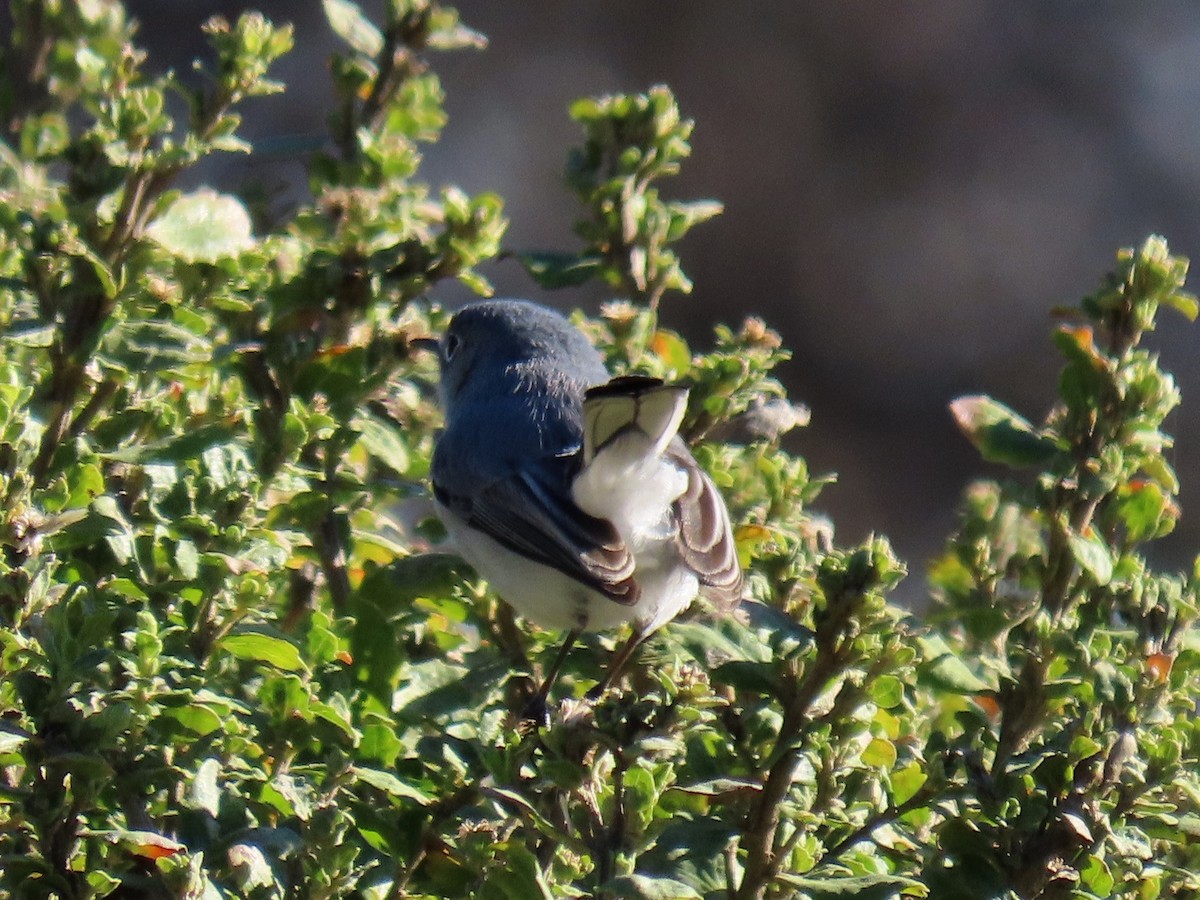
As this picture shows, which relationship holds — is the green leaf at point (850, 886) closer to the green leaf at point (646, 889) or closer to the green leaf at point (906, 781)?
the green leaf at point (646, 889)

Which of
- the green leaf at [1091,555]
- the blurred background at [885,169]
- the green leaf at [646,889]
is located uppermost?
the blurred background at [885,169]

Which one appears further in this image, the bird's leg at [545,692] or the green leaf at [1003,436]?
the bird's leg at [545,692]

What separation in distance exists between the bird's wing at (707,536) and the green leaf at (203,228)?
878 mm

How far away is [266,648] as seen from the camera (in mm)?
2135

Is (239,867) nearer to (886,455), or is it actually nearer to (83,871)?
(83,871)

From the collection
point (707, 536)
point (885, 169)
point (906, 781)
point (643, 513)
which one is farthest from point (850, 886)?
point (885, 169)

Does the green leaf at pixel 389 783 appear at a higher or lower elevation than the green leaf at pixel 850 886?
lower

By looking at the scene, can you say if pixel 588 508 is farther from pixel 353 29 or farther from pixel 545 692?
pixel 353 29

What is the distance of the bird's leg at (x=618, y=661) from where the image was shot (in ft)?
8.60

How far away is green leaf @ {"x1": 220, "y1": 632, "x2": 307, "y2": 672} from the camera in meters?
2.13

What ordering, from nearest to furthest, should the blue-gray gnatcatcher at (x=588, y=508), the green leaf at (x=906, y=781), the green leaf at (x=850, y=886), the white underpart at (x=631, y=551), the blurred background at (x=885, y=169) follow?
1. the green leaf at (x=850, y=886)
2. the green leaf at (x=906, y=781)
3. the blue-gray gnatcatcher at (x=588, y=508)
4. the white underpart at (x=631, y=551)
5. the blurred background at (x=885, y=169)

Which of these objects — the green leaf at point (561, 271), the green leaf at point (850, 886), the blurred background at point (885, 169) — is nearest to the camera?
the green leaf at point (850, 886)

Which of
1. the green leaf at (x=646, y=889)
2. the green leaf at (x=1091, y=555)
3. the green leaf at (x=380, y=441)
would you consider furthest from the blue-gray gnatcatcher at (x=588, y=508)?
the green leaf at (x=646, y=889)

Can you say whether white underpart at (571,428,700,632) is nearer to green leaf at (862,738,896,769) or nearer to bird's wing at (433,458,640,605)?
bird's wing at (433,458,640,605)
